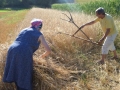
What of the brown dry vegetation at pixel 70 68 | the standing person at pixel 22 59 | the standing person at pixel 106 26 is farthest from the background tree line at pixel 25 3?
the standing person at pixel 22 59

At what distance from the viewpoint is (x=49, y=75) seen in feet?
18.0

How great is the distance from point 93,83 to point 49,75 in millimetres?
959

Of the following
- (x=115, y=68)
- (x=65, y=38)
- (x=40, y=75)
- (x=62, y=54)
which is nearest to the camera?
(x=40, y=75)

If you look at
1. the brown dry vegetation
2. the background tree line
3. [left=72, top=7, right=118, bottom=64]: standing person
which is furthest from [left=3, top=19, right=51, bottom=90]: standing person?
the background tree line

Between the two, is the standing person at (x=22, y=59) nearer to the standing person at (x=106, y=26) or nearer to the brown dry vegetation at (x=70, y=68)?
the brown dry vegetation at (x=70, y=68)

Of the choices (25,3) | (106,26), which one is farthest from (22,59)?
(25,3)

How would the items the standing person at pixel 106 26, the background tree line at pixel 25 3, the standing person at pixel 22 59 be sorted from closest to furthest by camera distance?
1. the standing person at pixel 22 59
2. the standing person at pixel 106 26
3. the background tree line at pixel 25 3

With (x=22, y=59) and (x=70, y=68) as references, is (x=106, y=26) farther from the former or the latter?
(x=22, y=59)

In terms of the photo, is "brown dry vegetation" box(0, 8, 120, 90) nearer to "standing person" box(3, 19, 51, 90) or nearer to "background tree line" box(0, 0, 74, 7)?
"standing person" box(3, 19, 51, 90)

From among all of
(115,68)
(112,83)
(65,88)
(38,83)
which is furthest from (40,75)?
(115,68)

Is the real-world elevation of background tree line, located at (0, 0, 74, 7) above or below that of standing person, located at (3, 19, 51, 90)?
below

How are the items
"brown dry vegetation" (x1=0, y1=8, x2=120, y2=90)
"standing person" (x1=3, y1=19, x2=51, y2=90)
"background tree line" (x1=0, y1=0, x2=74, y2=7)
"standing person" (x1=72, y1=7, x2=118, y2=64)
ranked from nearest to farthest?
"standing person" (x1=3, y1=19, x2=51, y2=90)
"brown dry vegetation" (x1=0, y1=8, x2=120, y2=90)
"standing person" (x1=72, y1=7, x2=118, y2=64)
"background tree line" (x1=0, y1=0, x2=74, y2=7)

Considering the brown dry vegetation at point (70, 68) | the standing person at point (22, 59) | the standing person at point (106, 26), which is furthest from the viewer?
the standing person at point (106, 26)

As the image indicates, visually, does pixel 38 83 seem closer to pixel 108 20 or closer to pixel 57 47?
pixel 57 47
